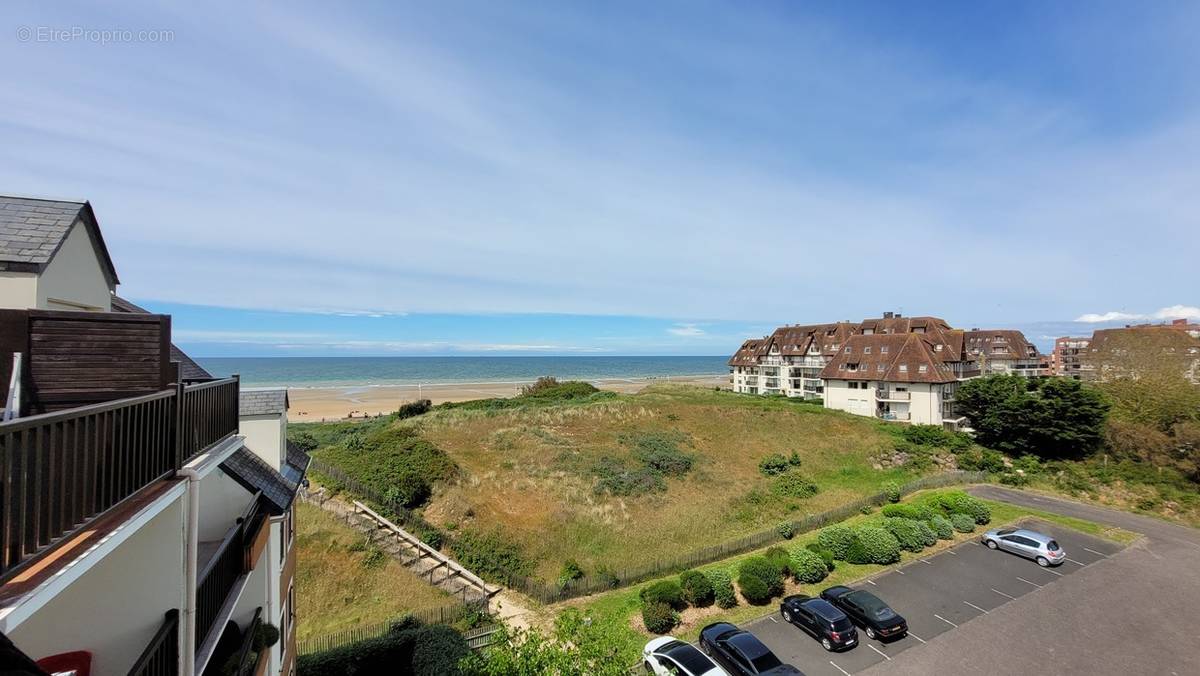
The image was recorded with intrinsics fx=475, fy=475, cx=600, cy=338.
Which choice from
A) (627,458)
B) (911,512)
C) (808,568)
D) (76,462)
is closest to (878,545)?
(808,568)

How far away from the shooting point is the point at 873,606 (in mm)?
18281

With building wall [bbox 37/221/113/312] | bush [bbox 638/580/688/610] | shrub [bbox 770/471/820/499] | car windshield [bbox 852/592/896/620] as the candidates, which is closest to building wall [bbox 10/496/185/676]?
building wall [bbox 37/221/113/312]

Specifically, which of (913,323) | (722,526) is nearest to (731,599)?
(722,526)

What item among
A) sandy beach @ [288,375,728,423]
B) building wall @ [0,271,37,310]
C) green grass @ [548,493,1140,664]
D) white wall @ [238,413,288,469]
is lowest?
green grass @ [548,493,1140,664]

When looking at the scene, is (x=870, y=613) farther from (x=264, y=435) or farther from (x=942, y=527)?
(x=264, y=435)

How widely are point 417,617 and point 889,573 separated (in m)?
21.3

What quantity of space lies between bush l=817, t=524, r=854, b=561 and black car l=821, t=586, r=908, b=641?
4302 mm

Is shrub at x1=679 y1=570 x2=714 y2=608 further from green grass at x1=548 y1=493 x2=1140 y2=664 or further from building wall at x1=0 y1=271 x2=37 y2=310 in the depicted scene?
building wall at x1=0 y1=271 x2=37 y2=310

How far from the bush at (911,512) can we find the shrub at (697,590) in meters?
14.1

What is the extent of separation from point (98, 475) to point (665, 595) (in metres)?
19.6

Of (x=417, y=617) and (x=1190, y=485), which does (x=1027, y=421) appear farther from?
(x=417, y=617)

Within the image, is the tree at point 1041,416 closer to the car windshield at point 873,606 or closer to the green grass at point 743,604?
the green grass at point 743,604

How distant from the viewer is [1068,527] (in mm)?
27359

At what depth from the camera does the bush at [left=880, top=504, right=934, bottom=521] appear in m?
27.2
